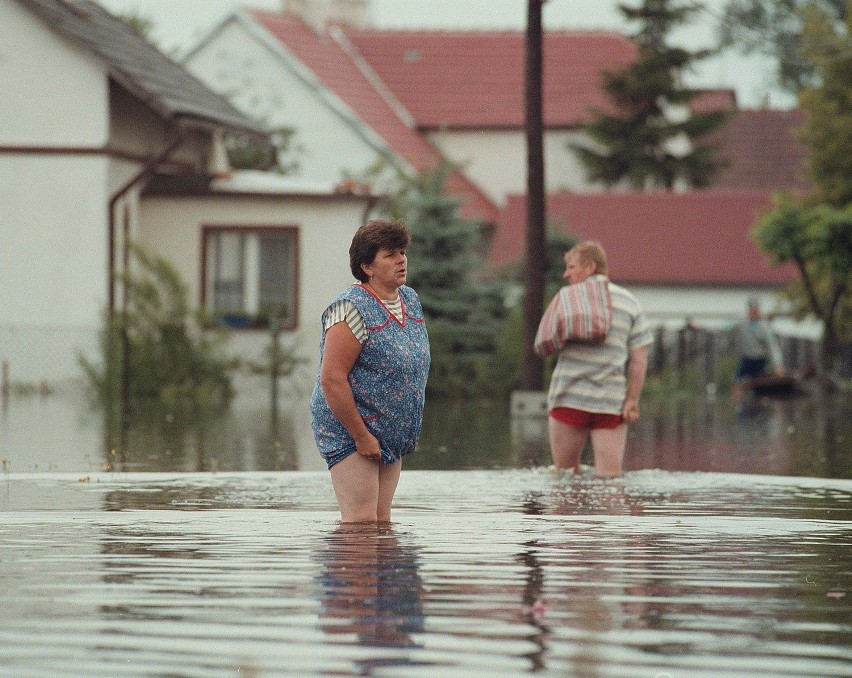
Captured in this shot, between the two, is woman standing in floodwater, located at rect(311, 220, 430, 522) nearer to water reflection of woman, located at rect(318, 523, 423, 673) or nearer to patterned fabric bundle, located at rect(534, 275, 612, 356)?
water reflection of woman, located at rect(318, 523, 423, 673)

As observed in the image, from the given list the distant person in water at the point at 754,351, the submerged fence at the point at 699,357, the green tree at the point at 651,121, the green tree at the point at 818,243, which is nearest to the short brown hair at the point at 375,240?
the distant person in water at the point at 754,351

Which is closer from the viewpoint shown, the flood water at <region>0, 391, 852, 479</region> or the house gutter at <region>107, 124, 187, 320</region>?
the flood water at <region>0, 391, 852, 479</region>

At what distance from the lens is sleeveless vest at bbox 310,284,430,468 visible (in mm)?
8773

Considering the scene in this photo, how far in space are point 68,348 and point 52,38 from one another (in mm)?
4432

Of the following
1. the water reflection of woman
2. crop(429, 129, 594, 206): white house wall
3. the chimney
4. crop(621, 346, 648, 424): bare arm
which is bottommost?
the water reflection of woman

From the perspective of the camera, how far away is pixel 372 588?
23.9 feet

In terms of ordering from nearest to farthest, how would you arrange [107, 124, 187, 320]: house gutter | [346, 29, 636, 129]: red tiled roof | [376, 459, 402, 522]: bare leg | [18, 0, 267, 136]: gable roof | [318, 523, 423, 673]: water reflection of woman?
[318, 523, 423, 673]: water reflection of woman
[376, 459, 402, 522]: bare leg
[18, 0, 267, 136]: gable roof
[107, 124, 187, 320]: house gutter
[346, 29, 636, 129]: red tiled roof

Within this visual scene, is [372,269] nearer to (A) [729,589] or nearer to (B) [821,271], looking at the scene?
(A) [729,589]

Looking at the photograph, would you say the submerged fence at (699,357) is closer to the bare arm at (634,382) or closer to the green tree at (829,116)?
the green tree at (829,116)

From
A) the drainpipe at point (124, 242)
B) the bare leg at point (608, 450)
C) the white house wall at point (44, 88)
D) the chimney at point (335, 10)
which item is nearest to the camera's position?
the bare leg at point (608, 450)

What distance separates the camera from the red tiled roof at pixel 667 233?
44719mm

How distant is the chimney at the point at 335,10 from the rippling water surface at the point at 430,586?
7407 centimetres

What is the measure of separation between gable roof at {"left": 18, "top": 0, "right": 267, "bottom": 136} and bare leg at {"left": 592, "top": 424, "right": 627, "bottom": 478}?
15.6 meters

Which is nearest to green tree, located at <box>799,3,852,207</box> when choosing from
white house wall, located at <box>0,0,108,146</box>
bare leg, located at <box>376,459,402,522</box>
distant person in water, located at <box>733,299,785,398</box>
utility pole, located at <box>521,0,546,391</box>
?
distant person in water, located at <box>733,299,785,398</box>
